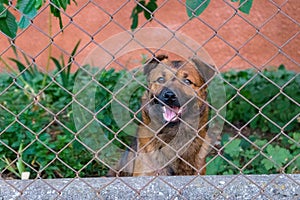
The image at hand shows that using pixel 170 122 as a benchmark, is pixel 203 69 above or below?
above

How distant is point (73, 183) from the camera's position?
3.48 meters

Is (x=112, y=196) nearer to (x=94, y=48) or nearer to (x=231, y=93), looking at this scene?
(x=231, y=93)

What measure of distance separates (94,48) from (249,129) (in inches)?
74.3

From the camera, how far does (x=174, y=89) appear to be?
15.0 feet

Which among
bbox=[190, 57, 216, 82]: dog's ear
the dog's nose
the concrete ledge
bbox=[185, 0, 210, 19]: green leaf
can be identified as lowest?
the concrete ledge

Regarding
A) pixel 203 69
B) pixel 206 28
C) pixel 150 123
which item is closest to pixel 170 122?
pixel 150 123

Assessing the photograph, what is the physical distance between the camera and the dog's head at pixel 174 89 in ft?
14.6

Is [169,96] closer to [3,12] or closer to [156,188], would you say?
[156,188]

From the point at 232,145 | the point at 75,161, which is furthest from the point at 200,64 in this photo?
the point at 75,161

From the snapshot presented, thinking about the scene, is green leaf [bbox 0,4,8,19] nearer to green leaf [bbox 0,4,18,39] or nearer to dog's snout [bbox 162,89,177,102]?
green leaf [bbox 0,4,18,39]

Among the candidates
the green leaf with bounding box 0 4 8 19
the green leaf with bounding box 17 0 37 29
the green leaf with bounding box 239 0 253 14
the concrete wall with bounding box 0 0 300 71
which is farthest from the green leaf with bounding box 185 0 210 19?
the concrete wall with bounding box 0 0 300 71

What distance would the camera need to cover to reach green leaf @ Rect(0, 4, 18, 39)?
10.4ft

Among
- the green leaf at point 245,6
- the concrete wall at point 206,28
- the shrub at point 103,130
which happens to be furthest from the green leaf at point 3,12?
the concrete wall at point 206,28

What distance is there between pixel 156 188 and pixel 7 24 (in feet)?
3.72
